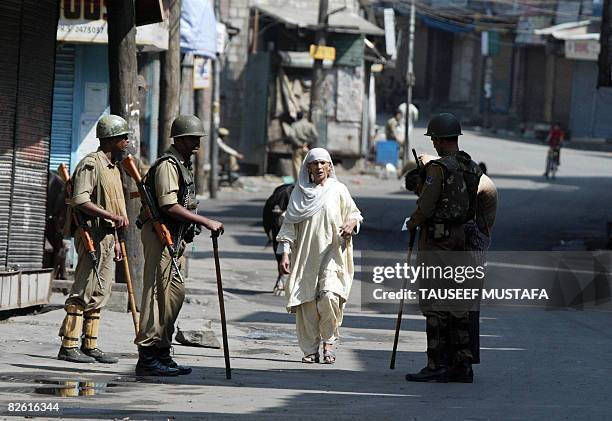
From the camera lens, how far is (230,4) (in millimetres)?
39188

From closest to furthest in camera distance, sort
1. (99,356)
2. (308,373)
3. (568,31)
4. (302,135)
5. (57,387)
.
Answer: (57,387), (99,356), (308,373), (302,135), (568,31)

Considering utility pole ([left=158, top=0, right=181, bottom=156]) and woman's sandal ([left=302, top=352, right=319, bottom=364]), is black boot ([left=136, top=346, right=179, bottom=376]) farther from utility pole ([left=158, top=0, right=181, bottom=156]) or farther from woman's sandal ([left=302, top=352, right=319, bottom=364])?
utility pole ([left=158, top=0, right=181, bottom=156])

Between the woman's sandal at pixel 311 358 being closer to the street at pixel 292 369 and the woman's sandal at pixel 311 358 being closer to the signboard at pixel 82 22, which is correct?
the street at pixel 292 369

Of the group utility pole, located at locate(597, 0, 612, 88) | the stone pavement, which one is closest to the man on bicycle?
utility pole, located at locate(597, 0, 612, 88)

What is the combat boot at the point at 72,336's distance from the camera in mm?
10617

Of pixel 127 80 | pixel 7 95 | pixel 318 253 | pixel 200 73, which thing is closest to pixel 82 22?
pixel 127 80

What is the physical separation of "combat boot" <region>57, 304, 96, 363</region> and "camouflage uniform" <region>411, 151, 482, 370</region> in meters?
2.53

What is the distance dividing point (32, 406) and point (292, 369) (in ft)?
10.3

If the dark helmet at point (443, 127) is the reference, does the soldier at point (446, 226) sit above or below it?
below

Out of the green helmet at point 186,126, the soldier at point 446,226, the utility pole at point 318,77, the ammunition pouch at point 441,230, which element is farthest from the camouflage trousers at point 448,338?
the utility pole at point 318,77

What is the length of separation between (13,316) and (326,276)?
124 inches

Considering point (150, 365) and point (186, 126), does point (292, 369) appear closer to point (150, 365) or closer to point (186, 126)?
point (150, 365)

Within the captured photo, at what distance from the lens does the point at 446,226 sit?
34.0 ft

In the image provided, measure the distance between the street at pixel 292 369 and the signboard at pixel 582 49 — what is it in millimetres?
31963
